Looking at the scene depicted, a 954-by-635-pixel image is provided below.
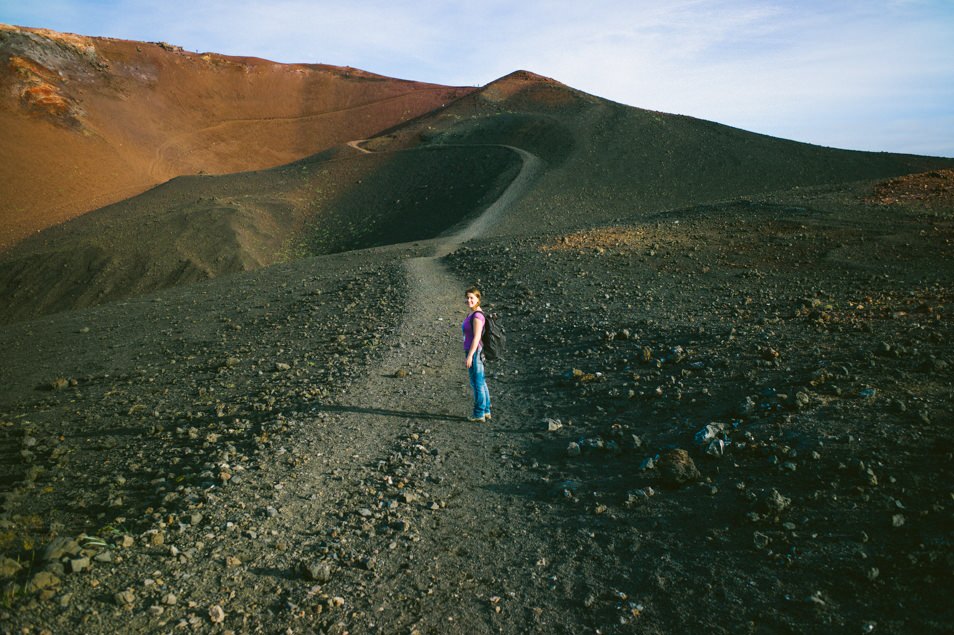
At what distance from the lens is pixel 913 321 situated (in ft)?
24.0

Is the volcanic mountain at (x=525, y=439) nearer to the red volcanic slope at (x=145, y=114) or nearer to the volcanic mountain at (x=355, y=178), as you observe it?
the volcanic mountain at (x=355, y=178)

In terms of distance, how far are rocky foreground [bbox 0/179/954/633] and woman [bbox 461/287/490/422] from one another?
0.29m

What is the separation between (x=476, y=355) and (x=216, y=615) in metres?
3.61

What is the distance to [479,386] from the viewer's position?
6414 mm

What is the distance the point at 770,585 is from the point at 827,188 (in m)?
19.0

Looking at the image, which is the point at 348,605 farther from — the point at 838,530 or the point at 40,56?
the point at 40,56

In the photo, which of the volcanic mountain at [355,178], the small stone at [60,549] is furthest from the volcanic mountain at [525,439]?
the volcanic mountain at [355,178]

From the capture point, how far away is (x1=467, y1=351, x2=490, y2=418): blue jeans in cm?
634

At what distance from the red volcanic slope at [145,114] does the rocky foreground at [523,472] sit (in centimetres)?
3468

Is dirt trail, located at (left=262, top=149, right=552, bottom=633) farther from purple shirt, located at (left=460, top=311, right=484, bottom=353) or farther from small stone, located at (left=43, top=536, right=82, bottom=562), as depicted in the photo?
small stone, located at (left=43, top=536, right=82, bottom=562)

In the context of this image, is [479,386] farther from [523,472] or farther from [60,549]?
[60,549]

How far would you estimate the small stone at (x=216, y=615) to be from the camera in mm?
3424

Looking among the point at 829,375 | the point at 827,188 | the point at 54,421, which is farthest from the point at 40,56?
the point at 829,375

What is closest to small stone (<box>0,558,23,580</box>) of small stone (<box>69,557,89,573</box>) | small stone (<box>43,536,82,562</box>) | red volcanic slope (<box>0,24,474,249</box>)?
small stone (<box>43,536,82,562</box>)
